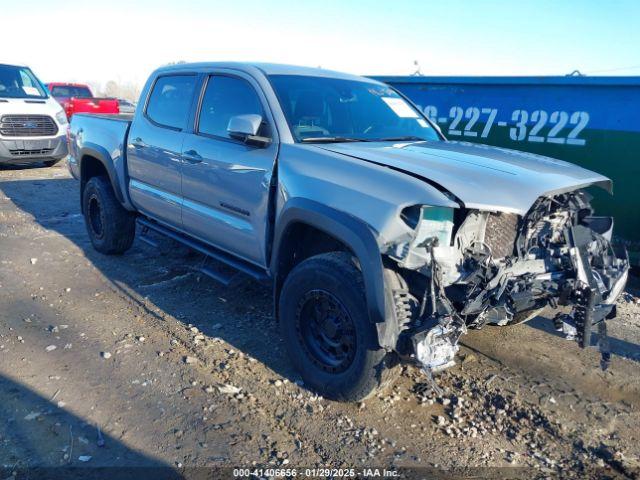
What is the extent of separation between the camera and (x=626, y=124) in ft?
17.8

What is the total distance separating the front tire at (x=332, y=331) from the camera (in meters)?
2.96

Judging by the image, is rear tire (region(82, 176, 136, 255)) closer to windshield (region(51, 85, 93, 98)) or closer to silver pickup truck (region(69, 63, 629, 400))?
silver pickup truck (region(69, 63, 629, 400))

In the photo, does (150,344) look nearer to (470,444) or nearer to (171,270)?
(171,270)

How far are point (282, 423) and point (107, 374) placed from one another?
125 centimetres

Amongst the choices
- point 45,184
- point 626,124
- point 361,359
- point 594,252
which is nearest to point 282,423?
point 361,359

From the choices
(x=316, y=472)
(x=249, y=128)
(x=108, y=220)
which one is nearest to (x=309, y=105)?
(x=249, y=128)

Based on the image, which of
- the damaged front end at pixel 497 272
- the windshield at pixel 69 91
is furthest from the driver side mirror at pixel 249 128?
the windshield at pixel 69 91

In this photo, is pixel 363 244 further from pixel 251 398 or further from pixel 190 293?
pixel 190 293

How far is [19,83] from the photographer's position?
11125 mm

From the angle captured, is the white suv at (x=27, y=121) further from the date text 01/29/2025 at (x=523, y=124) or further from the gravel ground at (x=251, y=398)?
the date text 01/29/2025 at (x=523, y=124)

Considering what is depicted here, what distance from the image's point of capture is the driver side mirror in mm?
3453

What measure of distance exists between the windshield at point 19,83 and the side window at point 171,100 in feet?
24.7

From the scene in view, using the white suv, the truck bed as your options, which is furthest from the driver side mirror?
the white suv

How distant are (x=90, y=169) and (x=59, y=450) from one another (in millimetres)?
4048
